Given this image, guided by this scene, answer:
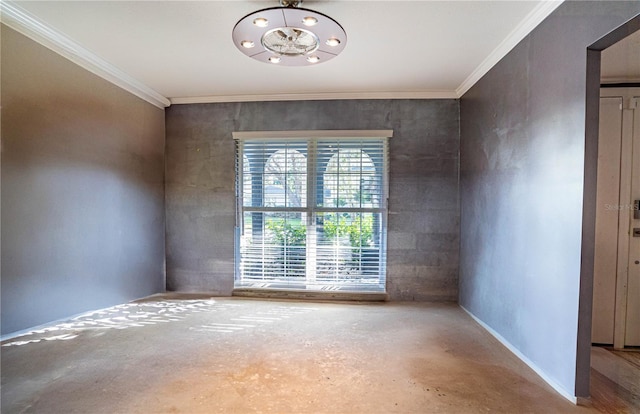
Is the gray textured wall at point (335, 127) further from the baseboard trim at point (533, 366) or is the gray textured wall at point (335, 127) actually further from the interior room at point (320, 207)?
the baseboard trim at point (533, 366)

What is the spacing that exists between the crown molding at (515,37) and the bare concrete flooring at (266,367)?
2.45 metres

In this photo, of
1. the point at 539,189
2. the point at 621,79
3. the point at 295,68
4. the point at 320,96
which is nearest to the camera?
the point at 539,189

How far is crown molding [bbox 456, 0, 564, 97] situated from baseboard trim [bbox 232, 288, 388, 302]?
2642 mm

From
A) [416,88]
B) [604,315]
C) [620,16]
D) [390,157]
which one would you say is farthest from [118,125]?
[604,315]

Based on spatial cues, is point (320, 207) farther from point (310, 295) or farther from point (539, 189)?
point (539, 189)

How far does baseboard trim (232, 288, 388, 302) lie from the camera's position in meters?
3.48

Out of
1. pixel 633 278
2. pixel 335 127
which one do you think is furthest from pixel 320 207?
pixel 633 278

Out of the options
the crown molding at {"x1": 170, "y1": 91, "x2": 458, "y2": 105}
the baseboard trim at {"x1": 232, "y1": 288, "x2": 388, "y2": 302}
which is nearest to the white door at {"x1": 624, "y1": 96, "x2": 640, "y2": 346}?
the crown molding at {"x1": 170, "y1": 91, "x2": 458, "y2": 105}

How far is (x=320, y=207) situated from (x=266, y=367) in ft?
6.57

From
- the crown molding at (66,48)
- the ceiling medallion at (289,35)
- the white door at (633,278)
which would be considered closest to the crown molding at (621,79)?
the white door at (633,278)

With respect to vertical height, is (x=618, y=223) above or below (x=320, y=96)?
below

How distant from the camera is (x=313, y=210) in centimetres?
359

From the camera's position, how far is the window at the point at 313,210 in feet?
11.6

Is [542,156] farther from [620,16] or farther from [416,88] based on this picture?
[416,88]
